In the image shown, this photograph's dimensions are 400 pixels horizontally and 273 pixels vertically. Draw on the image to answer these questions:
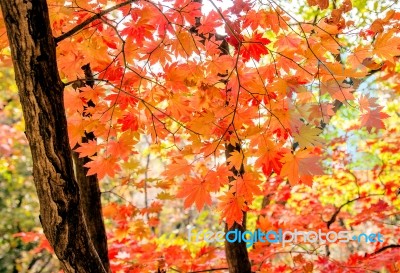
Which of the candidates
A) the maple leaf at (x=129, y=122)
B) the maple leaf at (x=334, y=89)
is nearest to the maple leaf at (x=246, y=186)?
the maple leaf at (x=334, y=89)

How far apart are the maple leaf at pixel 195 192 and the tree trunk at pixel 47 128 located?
1.56 ft

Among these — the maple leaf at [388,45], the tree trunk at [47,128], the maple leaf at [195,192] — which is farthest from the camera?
the maple leaf at [388,45]

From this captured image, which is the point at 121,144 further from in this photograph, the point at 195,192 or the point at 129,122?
the point at 195,192

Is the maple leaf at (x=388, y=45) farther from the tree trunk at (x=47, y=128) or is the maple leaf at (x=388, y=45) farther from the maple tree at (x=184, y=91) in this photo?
the tree trunk at (x=47, y=128)

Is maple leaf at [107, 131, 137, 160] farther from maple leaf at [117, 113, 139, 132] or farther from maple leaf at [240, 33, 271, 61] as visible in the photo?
maple leaf at [240, 33, 271, 61]

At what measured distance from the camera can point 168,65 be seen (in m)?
1.95

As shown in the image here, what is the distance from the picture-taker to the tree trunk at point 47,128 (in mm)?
1325

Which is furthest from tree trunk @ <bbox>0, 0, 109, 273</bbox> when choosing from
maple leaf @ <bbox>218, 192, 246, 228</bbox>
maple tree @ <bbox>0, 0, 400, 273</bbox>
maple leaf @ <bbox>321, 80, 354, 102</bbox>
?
maple leaf @ <bbox>321, 80, 354, 102</bbox>

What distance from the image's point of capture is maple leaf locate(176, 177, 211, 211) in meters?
1.65

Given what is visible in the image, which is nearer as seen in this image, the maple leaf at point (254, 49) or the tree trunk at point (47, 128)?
the tree trunk at point (47, 128)

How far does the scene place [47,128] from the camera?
4.56 feet

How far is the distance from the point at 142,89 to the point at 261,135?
2.86 feet

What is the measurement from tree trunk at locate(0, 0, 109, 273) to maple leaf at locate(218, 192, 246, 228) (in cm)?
66

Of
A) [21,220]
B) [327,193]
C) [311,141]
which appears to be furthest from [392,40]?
[21,220]
